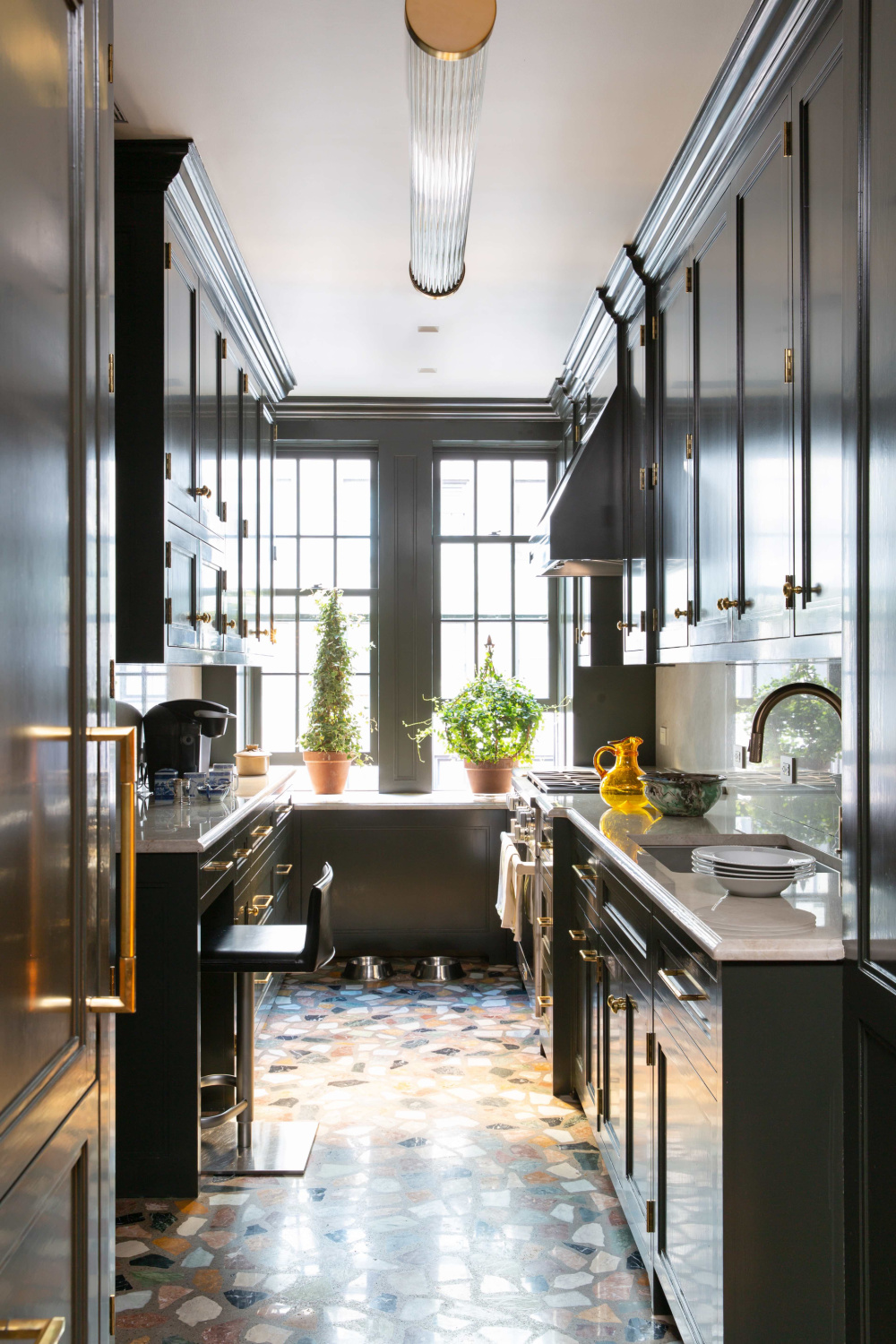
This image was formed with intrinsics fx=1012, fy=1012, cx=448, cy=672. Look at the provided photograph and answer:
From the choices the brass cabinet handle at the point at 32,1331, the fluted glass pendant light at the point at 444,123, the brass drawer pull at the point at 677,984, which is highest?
the fluted glass pendant light at the point at 444,123

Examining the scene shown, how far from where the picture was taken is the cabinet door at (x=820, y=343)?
184 centimetres

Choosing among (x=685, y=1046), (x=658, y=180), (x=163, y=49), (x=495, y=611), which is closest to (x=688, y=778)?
(x=685, y=1046)

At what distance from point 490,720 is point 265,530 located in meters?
1.51

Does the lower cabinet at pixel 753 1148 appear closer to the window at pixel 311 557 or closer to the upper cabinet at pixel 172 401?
the upper cabinet at pixel 172 401

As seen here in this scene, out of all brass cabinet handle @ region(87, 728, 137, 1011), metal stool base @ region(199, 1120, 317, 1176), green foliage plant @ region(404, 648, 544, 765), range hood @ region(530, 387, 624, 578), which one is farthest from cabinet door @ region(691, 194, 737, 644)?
green foliage plant @ region(404, 648, 544, 765)

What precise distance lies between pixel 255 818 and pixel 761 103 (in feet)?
9.35

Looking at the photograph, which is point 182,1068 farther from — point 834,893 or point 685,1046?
point 834,893

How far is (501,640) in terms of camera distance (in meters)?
5.81

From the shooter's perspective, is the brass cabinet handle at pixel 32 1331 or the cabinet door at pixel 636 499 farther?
the cabinet door at pixel 636 499

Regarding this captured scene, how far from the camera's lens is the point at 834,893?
6.89 ft

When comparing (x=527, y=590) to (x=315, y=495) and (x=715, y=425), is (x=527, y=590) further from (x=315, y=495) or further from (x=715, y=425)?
(x=715, y=425)

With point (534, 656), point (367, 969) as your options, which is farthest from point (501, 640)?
point (367, 969)

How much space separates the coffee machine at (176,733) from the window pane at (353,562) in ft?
6.81

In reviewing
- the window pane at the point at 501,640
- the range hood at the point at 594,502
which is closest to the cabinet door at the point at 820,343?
→ the range hood at the point at 594,502
